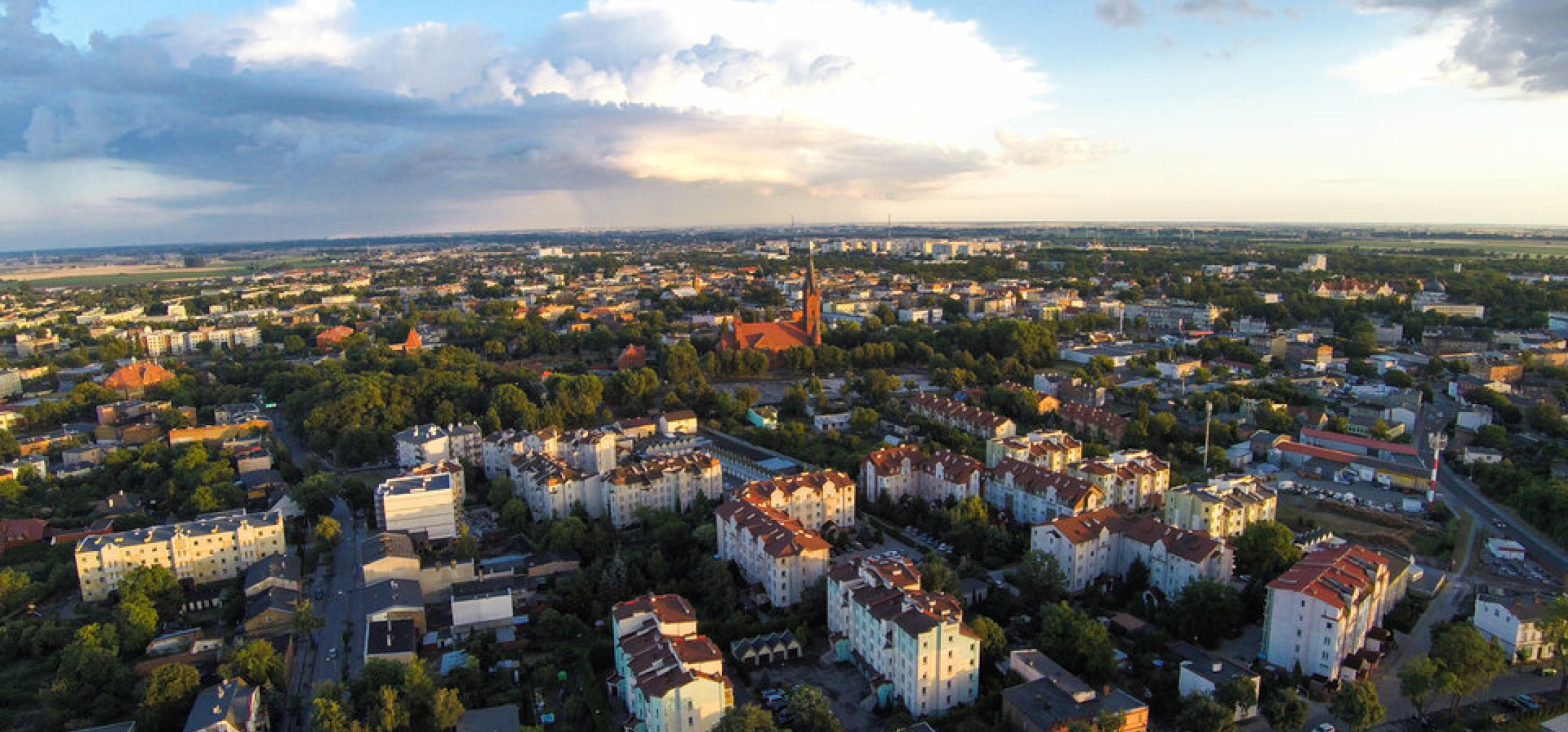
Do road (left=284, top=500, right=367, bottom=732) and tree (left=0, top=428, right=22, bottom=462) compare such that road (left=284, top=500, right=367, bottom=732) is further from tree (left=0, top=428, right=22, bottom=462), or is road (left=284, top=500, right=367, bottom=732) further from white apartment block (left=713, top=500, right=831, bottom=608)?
tree (left=0, top=428, right=22, bottom=462)

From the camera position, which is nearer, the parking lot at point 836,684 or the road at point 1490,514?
the parking lot at point 836,684

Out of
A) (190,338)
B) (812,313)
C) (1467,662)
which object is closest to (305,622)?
(1467,662)

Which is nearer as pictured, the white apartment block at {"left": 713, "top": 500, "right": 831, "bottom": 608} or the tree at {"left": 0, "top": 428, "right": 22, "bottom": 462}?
the white apartment block at {"left": 713, "top": 500, "right": 831, "bottom": 608}

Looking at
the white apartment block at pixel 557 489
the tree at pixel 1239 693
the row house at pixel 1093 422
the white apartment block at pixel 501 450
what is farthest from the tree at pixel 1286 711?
the white apartment block at pixel 501 450

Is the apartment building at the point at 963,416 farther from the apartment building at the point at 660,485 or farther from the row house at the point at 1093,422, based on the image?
the apartment building at the point at 660,485

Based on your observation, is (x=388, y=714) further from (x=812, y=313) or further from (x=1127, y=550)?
(x=812, y=313)

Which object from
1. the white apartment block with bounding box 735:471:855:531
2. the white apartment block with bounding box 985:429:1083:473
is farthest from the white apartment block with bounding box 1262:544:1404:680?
the white apartment block with bounding box 735:471:855:531
